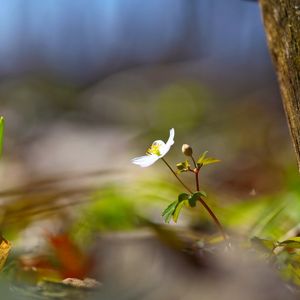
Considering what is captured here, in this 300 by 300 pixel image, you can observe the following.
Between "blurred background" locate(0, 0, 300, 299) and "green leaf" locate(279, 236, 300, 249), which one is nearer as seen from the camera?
"green leaf" locate(279, 236, 300, 249)

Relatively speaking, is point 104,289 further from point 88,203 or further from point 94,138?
point 94,138

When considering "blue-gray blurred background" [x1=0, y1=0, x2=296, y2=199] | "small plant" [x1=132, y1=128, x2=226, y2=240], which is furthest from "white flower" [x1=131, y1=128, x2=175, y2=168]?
"blue-gray blurred background" [x1=0, y1=0, x2=296, y2=199]

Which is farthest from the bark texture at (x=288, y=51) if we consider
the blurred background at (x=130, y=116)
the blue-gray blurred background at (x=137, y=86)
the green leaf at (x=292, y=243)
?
the blue-gray blurred background at (x=137, y=86)

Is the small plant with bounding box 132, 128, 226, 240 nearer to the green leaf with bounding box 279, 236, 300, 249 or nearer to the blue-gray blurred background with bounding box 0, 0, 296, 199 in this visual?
the green leaf with bounding box 279, 236, 300, 249

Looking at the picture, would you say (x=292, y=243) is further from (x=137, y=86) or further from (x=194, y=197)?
(x=137, y=86)

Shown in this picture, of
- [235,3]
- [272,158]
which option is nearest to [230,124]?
[272,158]

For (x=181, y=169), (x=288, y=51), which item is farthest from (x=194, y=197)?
(x=288, y=51)
